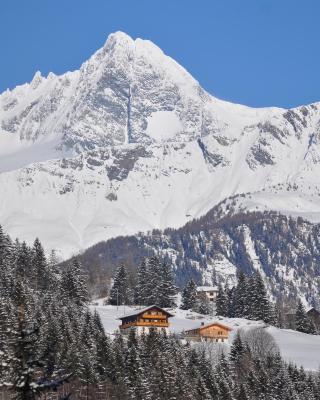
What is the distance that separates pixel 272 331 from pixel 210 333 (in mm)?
15701

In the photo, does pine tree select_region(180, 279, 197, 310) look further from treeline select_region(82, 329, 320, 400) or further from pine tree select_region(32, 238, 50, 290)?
treeline select_region(82, 329, 320, 400)

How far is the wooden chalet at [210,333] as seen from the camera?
153 meters

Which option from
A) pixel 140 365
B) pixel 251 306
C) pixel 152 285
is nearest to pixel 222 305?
pixel 251 306

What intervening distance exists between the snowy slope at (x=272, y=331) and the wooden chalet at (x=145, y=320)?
5.49ft

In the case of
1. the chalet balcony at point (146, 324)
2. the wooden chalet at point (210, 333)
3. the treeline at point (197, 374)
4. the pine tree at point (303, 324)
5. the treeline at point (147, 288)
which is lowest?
the treeline at point (197, 374)

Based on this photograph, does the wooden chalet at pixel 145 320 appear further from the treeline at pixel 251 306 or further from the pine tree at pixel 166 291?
the pine tree at pixel 166 291

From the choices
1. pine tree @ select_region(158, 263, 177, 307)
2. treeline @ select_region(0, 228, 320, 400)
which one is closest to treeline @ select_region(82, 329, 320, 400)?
treeline @ select_region(0, 228, 320, 400)

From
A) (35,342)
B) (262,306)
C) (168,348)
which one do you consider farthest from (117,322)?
(35,342)

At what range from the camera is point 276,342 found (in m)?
156

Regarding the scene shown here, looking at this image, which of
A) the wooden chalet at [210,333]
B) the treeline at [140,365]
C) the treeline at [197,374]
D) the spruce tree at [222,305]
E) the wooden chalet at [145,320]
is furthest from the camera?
the spruce tree at [222,305]

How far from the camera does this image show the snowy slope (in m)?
145

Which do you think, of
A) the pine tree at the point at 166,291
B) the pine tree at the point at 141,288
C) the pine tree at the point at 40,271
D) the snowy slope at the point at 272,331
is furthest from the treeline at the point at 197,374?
the pine tree at the point at 141,288

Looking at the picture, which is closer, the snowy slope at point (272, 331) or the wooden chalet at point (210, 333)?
the snowy slope at point (272, 331)

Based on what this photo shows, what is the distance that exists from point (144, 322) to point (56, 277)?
19.7 metres
